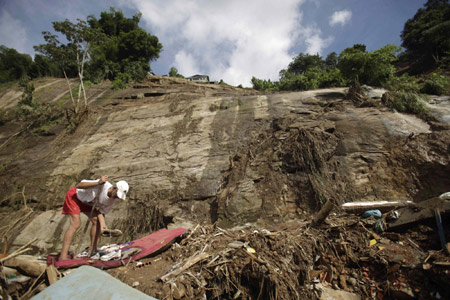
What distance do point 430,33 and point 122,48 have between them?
27490 mm

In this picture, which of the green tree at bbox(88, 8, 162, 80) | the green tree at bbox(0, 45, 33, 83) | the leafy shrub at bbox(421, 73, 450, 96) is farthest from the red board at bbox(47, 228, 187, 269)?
the green tree at bbox(0, 45, 33, 83)

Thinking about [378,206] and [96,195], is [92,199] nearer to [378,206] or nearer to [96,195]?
[96,195]

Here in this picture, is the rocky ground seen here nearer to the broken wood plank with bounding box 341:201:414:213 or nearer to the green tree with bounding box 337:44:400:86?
the broken wood plank with bounding box 341:201:414:213

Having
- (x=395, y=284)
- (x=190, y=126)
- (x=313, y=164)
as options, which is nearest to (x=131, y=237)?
(x=190, y=126)

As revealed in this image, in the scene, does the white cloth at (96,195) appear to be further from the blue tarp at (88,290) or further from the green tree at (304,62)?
the green tree at (304,62)

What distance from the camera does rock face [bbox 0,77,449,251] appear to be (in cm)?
460

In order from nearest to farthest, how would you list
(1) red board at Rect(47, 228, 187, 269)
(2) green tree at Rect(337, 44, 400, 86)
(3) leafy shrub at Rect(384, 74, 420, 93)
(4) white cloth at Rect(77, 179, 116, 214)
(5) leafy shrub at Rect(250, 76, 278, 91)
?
(1) red board at Rect(47, 228, 187, 269) < (4) white cloth at Rect(77, 179, 116, 214) < (3) leafy shrub at Rect(384, 74, 420, 93) < (2) green tree at Rect(337, 44, 400, 86) < (5) leafy shrub at Rect(250, 76, 278, 91)

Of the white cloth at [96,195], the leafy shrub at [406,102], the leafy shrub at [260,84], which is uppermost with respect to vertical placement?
the leafy shrub at [260,84]

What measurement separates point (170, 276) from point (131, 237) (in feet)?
9.16

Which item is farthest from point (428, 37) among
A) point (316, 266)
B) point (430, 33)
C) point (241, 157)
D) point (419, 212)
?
point (316, 266)

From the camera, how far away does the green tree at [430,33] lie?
1770 centimetres

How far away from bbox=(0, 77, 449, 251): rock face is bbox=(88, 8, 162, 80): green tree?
1110 cm

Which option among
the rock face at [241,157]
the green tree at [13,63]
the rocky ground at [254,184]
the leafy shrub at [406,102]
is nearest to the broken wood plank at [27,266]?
the rocky ground at [254,184]

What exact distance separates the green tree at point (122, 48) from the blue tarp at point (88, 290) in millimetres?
18886
